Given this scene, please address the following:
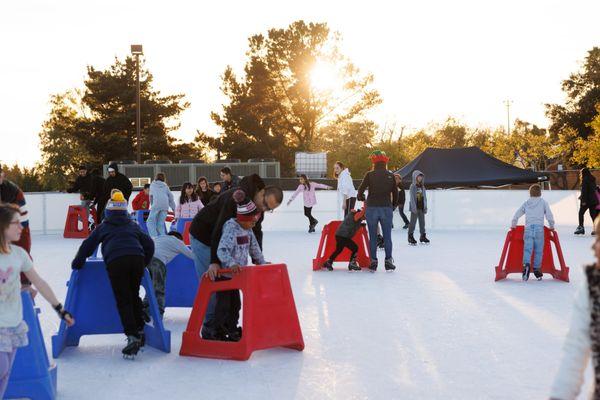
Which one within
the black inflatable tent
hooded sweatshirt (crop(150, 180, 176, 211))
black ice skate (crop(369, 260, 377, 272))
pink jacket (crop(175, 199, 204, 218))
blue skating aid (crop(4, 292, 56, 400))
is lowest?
black ice skate (crop(369, 260, 377, 272))

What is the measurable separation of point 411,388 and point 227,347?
1.57m

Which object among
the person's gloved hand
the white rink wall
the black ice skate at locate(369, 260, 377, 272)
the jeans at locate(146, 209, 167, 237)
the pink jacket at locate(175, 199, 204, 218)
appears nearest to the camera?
the person's gloved hand

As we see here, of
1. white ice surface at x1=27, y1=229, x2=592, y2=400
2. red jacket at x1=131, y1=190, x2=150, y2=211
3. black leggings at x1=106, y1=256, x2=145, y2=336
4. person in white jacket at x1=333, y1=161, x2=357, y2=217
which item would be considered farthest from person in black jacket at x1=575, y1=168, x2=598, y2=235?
black leggings at x1=106, y1=256, x2=145, y2=336

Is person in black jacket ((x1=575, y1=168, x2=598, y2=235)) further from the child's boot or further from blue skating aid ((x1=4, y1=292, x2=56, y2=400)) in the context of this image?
blue skating aid ((x1=4, y1=292, x2=56, y2=400))

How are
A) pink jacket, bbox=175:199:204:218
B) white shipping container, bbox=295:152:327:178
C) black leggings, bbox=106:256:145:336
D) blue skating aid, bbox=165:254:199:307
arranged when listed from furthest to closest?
white shipping container, bbox=295:152:327:178 → pink jacket, bbox=175:199:204:218 → blue skating aid, bbox=165:254:199:307 → black leggings, bbox=106:256:145:336

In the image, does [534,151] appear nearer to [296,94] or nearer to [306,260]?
[296,94]

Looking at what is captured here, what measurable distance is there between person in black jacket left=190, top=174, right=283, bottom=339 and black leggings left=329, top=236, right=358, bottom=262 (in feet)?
18.1

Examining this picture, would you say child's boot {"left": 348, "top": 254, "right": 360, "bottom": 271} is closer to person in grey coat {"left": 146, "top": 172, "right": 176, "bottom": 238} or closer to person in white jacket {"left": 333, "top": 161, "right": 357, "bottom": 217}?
person in white jacket {"left": 333, "top": 161, "right": 357, "bottom": 217}

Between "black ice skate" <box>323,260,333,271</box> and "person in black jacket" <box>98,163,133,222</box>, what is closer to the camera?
"black ice skate" <box>323,260,333,271</box>

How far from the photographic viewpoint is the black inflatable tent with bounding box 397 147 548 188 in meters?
30.9

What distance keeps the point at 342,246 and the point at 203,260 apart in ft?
18.5

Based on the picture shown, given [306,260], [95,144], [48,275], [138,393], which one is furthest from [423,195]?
[95,144]

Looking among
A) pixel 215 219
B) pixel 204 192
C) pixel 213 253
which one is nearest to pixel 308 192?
pixel 204 192

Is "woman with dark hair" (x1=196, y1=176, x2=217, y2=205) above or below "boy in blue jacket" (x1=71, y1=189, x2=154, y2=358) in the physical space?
above
